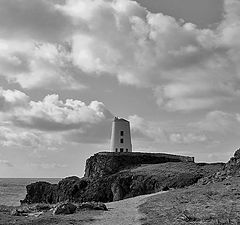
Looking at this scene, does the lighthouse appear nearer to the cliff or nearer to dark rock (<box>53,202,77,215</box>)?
the cliff

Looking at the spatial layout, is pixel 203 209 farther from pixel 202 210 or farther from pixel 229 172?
pixel 229 172

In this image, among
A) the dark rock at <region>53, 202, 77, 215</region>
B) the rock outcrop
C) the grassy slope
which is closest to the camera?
the grassy slope

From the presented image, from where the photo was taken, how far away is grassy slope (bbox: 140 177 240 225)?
73.6ft

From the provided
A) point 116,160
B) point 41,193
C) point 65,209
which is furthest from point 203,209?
point 41,193

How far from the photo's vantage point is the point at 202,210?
83.6 ft

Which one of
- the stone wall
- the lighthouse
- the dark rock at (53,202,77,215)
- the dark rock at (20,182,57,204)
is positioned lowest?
the dark rock at (53,202,77,215)

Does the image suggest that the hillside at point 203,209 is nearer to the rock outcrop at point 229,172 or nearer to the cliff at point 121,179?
the rock outcrop at point 229,172

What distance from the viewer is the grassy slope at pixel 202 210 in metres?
22.4

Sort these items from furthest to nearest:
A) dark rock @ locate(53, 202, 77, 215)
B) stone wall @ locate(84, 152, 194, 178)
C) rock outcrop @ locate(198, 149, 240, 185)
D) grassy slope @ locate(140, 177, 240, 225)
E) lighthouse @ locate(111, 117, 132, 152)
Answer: lighthouse @ locate(111, 117, 132, 152), stone wall @ locate(84, 152, 194, 178), rock outcrop @ locate(198, 149, 240, 185), dark rock @ locate(53, 202, 77, 215), grassy slope @ locate(140, 177, 240, 225)

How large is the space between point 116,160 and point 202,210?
5470 centimetres

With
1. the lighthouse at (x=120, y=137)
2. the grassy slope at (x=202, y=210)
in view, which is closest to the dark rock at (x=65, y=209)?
the grassy slope at (x=202, y=210)

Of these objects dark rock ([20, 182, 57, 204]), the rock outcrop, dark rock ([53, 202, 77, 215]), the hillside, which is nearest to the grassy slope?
the hillside

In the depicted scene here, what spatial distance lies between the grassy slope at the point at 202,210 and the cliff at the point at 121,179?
777 inches

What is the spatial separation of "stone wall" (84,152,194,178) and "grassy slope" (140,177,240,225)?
4380 centimetres
